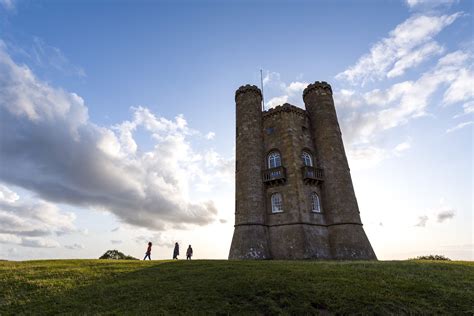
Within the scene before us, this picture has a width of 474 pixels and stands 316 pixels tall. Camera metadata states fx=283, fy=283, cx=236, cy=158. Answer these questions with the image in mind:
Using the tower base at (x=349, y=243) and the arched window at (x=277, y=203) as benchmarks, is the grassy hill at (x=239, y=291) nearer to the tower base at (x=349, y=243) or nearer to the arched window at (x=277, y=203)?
the tower base at (x=349, y=243)

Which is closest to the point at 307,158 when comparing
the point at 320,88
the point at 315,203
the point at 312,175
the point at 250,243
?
the point at 312,175

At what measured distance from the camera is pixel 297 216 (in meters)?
24.8

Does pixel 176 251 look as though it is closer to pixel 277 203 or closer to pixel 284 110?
pixel 277 203

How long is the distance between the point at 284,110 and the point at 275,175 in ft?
23.5

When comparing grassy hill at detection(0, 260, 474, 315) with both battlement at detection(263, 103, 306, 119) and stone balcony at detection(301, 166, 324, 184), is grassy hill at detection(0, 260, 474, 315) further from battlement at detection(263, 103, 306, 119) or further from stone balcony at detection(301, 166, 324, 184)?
battlement at detection(263, 103, 306, 119)

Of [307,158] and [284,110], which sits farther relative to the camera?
[284,110]

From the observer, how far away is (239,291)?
35.3ft

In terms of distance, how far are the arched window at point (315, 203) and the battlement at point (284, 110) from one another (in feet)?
29.1

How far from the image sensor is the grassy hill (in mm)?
9664

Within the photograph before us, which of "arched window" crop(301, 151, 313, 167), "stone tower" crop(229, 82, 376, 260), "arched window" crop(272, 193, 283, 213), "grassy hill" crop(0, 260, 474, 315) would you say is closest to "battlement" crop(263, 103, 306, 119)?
"stone tower" crop(229, 82, 376, 260)

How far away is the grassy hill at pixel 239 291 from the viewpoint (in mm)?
9664

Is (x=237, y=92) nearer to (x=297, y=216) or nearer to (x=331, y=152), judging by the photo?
(x=331, y=152)

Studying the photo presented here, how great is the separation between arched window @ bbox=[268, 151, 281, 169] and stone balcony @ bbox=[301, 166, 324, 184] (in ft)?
9.36

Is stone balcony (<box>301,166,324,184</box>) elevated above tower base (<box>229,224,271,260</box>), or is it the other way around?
stone balcony (<box>301,166,324,184</box>)
